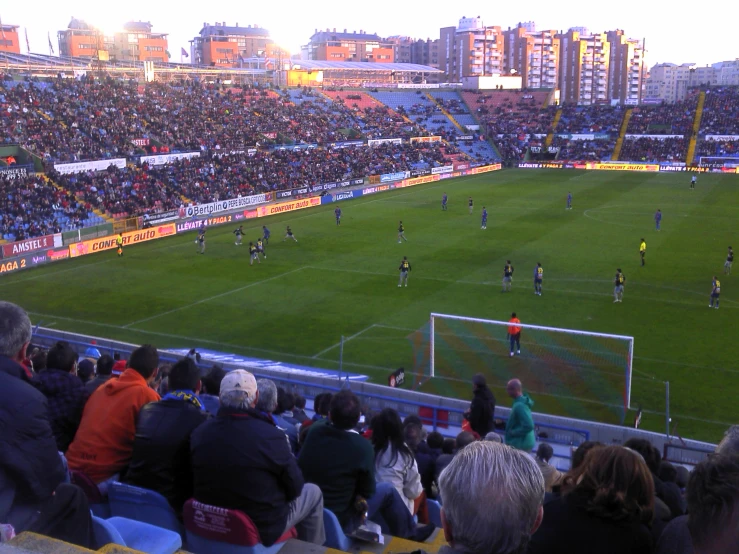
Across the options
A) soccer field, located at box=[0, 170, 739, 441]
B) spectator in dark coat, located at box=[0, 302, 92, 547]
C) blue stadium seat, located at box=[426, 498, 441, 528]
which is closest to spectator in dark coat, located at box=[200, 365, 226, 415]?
blue stadium seat, located at box=[426, 498, 441, 528]

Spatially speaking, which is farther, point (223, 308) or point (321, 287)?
point (321, 287)

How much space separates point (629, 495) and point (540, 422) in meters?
10.1

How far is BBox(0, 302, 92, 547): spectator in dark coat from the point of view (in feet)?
13.9

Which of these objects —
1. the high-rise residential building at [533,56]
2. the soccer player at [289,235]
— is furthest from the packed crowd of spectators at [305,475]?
the high-rise residential building at [533,56]

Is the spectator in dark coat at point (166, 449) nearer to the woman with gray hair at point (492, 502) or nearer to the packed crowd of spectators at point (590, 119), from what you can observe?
the woman with gray hair at point (492, 502)

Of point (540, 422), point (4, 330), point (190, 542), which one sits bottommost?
point (540, 422)

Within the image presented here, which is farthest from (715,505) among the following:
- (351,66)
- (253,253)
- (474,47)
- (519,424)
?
(474,47)

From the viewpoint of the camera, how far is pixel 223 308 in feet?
92.0

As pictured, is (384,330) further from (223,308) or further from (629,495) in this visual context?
(629,495)

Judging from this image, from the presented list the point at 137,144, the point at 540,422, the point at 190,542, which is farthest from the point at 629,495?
the point at 137,144

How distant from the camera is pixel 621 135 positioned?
3536 inches

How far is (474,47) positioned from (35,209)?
159099mm

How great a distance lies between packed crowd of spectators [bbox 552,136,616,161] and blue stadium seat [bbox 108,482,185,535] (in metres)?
86.0

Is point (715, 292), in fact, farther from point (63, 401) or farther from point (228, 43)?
point (228, 43)
